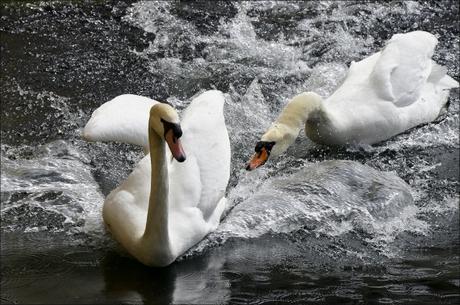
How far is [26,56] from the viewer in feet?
29.2

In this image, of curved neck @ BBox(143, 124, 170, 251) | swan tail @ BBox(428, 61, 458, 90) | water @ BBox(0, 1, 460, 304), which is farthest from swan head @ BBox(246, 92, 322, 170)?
swan tail @ BBox(428, 61, 458, 90)

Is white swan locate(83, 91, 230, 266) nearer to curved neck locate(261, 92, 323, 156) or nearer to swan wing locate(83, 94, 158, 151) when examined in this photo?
swan wing locate(83, 94, 158, 151)

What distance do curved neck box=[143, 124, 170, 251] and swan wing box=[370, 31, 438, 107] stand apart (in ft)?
9.27

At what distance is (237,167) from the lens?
724 centimetres

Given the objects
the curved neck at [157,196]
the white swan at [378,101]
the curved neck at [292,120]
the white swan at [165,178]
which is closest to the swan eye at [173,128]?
the white swan at [165,178]

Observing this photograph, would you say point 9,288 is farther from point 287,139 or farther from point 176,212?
point 287,139

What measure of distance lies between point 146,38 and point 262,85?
1.49 m

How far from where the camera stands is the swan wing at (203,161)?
6.14m

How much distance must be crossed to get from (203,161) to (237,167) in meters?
0.92

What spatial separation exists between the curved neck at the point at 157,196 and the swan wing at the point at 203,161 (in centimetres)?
42

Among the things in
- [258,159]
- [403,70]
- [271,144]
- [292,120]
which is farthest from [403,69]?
[258,159]

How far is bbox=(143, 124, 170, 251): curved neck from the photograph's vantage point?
566cm

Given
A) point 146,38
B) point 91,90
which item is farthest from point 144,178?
point 146,38

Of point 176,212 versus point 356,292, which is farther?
point 176,212
